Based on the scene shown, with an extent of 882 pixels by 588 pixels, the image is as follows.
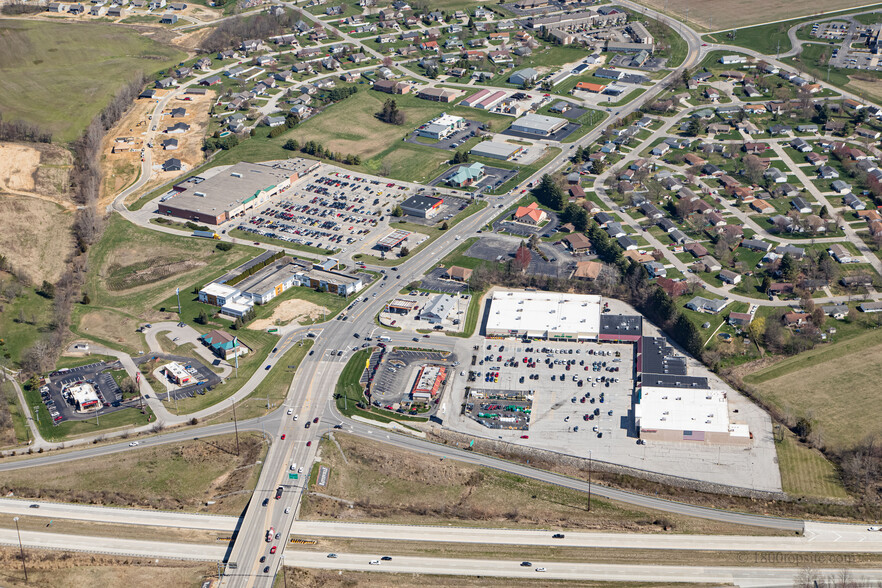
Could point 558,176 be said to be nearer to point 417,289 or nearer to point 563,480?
point 417,289

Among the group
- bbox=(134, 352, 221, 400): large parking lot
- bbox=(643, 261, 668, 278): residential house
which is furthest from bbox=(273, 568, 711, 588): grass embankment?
bbox=(643, 261, 668, 278): residential house

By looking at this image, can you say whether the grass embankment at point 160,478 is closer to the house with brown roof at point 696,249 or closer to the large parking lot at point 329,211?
the large parking lot at point 329,211

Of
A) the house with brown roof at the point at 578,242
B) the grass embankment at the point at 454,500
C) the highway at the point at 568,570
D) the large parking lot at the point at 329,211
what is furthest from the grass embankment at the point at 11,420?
the house with brown roof at the point at 578,242

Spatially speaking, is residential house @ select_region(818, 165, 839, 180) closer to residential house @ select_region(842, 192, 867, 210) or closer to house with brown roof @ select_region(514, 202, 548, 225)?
residential house @ select_region(842, 192, 867, 210)

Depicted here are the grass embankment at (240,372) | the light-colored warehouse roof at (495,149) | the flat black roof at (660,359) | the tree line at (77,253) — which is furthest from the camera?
the light-colored warehouse roof at (495,149)

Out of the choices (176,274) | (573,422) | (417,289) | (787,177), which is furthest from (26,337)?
(787,177)

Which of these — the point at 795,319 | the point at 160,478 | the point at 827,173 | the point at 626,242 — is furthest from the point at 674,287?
the point at 160,478

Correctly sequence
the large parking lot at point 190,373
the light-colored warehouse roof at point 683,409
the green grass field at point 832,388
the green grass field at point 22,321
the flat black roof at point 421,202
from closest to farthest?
1. the light-colored warehouse roof at point 683,409
2. the green grass field at point 832,388
3. the large parking lot at point 190,373
4. the green grass field at point 22,321
5. the flat black roof at point 421,202

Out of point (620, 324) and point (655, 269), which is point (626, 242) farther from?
point (620, 324)
